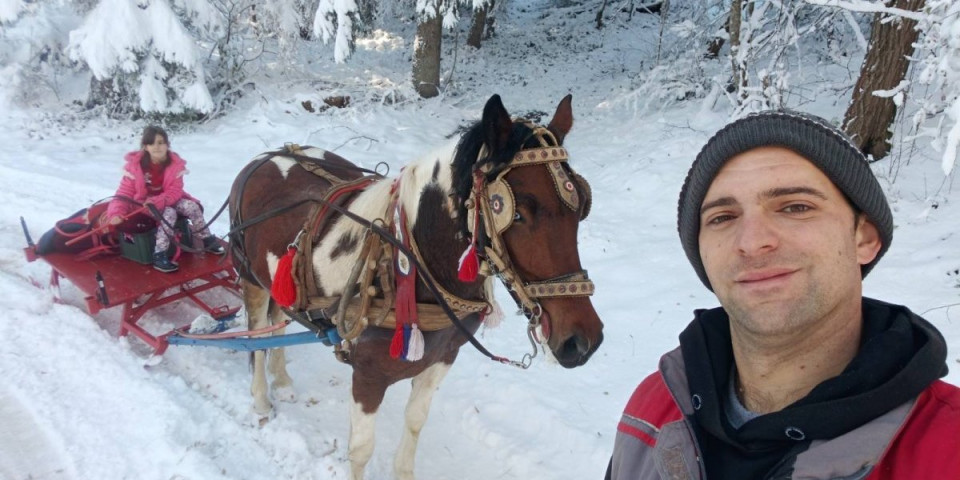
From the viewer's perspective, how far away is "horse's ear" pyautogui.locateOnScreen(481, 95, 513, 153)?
199cm

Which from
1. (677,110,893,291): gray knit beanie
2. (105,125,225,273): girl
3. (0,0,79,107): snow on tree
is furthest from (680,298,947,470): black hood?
(0,0,79,107): snow on tree

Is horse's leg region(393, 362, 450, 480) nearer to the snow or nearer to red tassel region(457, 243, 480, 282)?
the snow

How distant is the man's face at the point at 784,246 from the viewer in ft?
3.67

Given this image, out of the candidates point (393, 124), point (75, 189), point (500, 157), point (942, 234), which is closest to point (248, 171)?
point (500, 157)

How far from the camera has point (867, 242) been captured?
4.13 feet

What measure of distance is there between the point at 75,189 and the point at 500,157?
290 inches

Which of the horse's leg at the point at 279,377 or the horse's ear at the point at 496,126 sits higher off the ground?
the horse's ear at the point at 496,126

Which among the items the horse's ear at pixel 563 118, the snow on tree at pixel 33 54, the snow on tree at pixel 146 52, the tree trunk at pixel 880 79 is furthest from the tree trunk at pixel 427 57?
the horse's ear at pixel 563 118

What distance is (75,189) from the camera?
22.8 ft

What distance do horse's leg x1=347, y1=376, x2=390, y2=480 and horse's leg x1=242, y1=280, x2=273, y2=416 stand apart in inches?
40.3

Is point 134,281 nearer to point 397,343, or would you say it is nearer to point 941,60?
point 397,343

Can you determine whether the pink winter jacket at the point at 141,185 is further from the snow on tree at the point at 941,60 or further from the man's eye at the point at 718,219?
the snow on tree at the point at 941,60

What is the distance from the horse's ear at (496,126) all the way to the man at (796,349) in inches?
33.1

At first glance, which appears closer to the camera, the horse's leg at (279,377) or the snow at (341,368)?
the snow at (341,368)
